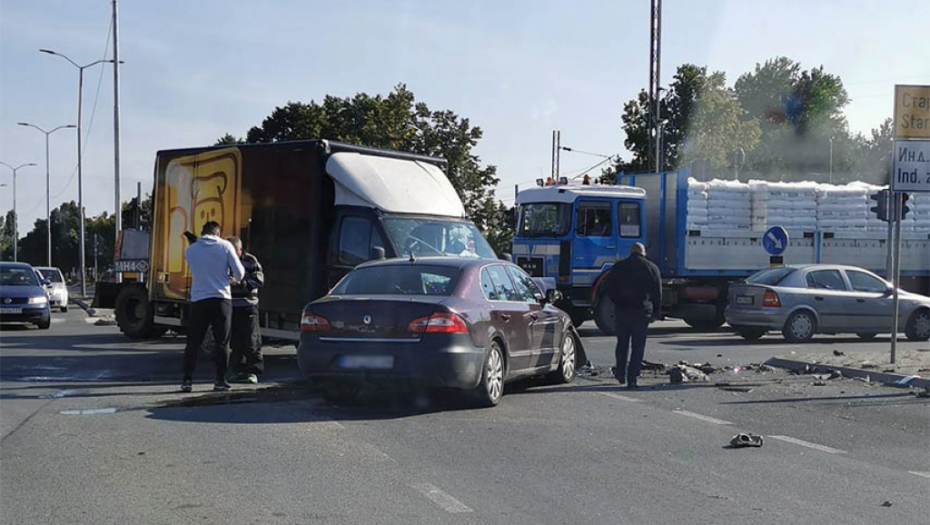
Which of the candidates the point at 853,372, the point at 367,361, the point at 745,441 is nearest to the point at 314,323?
the point at 367,361

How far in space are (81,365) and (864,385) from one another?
34.7 ft

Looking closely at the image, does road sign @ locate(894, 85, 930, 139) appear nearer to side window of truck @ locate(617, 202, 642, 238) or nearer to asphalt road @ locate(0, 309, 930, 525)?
asphalt road @ locate(0, 309, 930, 525)

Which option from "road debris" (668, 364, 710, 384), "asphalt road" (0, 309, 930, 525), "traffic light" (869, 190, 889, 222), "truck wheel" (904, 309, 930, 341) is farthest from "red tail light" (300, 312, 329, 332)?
"truck wheel" (904, 309, 930, 341)

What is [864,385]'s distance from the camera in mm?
12375

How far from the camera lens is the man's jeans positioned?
11.9m

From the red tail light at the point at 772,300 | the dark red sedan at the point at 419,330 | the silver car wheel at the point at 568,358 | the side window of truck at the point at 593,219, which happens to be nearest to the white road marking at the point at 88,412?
the dark red sedan at the point at 419,330

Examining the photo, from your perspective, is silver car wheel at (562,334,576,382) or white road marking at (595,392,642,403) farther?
silver car wheel at (562,334,576,382)

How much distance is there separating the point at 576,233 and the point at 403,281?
34.7 ft

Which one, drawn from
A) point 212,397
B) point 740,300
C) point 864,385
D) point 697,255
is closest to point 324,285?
point 212,397

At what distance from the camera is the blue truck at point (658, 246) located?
20.2 meters

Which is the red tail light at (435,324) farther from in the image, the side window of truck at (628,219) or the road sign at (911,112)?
the side window of truck at (628,219)

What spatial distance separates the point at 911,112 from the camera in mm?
13273

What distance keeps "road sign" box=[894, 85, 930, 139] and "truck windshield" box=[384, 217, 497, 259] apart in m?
5.71

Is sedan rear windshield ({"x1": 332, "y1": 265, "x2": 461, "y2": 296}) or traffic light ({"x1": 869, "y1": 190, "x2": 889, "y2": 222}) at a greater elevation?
traffic light ({"x1": 869, "y1": 190, "x2": 889, "y2": 222})
